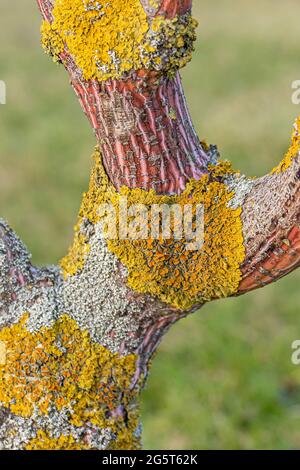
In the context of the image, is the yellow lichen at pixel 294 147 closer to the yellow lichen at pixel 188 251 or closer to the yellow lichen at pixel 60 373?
the yellow lichen at pixel 188 251

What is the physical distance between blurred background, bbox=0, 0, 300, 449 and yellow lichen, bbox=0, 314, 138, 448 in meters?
2.26

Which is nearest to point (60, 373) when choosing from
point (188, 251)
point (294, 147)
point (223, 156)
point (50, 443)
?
point (50, 443)

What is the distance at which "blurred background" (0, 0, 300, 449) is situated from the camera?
4449mm

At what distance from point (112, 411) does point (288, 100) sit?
7097 mm

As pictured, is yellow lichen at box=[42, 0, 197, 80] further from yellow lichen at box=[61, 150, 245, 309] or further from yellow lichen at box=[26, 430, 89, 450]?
yellow lichen at box=[26, 430, 89, 450]

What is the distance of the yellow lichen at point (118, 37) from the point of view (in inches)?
65.6

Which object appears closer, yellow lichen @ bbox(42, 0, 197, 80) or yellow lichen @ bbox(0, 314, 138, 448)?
yellow lichen @ bbox(42, 0, 197, 80)

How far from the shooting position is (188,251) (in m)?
1.97

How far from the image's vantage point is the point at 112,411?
220cm

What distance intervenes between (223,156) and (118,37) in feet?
19.5

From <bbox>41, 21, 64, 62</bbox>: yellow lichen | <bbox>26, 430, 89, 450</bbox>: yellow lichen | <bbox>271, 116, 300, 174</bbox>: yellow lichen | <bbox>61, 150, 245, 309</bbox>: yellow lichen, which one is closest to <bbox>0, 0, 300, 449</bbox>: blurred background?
<bbox>26, 430, 89, 450</bbox>: yellow lichen

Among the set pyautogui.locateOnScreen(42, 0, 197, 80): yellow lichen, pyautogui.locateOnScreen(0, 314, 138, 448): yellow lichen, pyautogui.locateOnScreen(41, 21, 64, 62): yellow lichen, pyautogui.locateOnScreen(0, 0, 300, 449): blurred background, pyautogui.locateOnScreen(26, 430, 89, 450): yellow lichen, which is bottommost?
pyautogui.locateOnScreen(26, 430, 89, 450): yellow lichen

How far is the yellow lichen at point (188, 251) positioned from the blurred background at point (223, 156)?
99.3 inches
